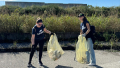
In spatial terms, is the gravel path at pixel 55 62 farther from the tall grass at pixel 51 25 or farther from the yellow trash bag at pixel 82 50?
the tall grass at pixel 51 25

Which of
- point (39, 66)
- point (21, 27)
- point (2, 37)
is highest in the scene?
point (21, 27)

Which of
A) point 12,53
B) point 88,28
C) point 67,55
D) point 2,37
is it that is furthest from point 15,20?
point 88,28

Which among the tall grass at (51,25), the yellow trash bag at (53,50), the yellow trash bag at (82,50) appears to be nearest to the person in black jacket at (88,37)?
the yellow trash bag at (82,50)

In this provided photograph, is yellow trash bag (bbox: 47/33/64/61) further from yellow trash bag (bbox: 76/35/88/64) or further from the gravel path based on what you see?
yellow trash bag (bbox: 76/35/88/64)

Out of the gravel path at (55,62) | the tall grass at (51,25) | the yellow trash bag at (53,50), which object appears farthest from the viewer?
the tall grass at (51,25)

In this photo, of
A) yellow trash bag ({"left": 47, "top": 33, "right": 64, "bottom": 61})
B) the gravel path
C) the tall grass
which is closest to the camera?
yellow trash bag ({"left": 47, "top": 33, "right": 64, "bottom": 61})

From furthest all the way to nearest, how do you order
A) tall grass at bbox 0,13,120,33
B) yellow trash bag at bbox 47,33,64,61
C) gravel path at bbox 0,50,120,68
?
tall grass at bbox 0,13,120,33, gravel path at bbox 0,50,120,68, yellow trash bag at bbox 47,33,64,61

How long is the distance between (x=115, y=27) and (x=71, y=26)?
279 cm

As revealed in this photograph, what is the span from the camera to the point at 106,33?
276 inches

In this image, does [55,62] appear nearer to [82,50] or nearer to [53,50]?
[53,50]

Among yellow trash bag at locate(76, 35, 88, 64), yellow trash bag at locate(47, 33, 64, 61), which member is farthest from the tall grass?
yellow trash bag at locate(76, 35, 88, 64)

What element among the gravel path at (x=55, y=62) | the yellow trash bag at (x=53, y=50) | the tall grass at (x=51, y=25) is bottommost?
the gravel path at (x=55, y=62)

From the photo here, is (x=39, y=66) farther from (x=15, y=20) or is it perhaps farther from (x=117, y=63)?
(x=15, y=20)

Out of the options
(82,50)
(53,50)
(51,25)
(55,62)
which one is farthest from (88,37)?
(51,25)
